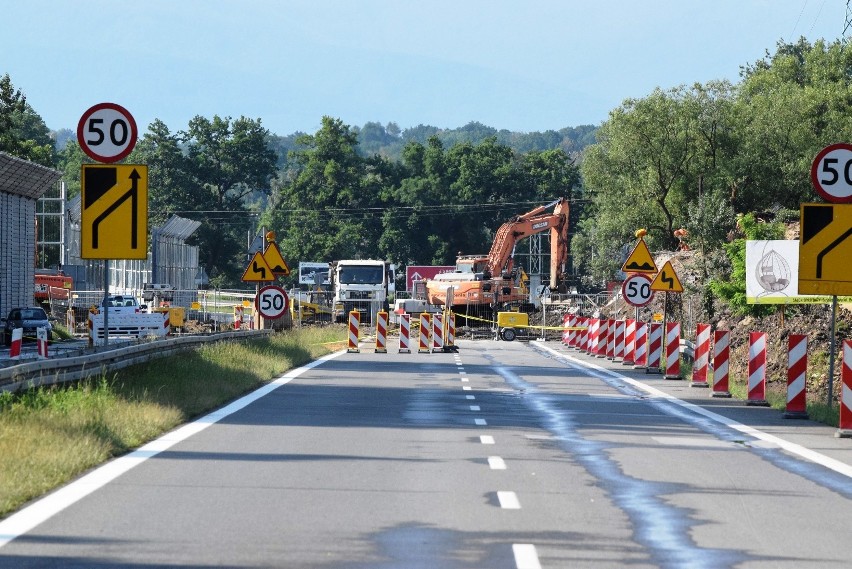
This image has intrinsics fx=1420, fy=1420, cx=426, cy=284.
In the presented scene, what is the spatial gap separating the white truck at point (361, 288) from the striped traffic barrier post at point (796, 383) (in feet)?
162

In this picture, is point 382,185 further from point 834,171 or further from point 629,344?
point 834,171

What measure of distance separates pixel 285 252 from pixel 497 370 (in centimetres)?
9104

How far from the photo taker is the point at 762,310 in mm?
37594

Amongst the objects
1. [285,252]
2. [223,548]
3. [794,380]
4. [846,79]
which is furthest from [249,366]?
[285,252]

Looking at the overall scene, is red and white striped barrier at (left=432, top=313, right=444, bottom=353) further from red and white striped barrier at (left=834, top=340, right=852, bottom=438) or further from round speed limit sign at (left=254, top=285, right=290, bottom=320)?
red and white striped barrier at (left=834, top=340, right=852, bottom=438)

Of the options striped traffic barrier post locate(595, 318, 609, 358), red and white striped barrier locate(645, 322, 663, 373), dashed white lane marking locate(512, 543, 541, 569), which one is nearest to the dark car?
striped traffic barrier post locate(595, 318, 609, 358)

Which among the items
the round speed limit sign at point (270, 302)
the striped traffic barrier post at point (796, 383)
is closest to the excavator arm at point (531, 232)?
the round speed limit sign at point (270, 302)

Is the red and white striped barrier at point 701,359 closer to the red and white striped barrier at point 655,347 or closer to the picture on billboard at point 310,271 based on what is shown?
the red and white striped barrier at point 655,347

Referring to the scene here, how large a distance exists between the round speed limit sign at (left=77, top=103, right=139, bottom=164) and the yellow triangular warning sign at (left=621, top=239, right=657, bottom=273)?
18.5m

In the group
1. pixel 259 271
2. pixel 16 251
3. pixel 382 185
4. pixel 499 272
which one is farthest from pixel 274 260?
pixel 382 185

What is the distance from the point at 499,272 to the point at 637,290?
39463 millimetres

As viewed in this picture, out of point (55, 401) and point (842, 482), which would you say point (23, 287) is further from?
point (842, 482)

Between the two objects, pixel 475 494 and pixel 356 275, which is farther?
pixel 356 275

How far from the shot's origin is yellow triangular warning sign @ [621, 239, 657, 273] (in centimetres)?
3284
